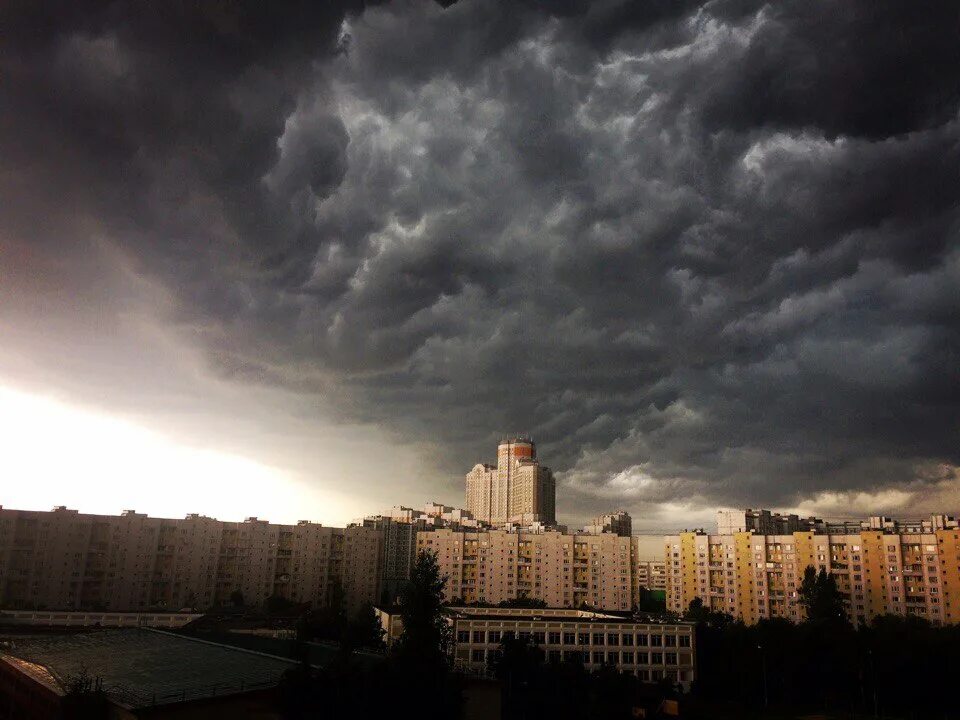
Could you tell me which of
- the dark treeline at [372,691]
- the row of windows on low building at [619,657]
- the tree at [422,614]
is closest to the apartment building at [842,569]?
the row of windows on low building at [619,657]

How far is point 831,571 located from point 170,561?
102m

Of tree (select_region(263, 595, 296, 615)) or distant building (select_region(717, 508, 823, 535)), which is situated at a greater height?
distant building (select_region(717, 508, 823, 535))

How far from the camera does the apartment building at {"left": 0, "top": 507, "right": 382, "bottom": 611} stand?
3920 inches

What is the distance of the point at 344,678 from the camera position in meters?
34.8

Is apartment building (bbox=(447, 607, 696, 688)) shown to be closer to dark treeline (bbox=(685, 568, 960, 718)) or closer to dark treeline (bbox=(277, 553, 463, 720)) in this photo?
dark treeline (bbox=(685, 568, 960, 718))

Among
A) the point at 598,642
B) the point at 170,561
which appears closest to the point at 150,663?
the point at 598,642

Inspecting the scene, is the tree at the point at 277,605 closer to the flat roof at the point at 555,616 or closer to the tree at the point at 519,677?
the flat roof at the point at 555,616

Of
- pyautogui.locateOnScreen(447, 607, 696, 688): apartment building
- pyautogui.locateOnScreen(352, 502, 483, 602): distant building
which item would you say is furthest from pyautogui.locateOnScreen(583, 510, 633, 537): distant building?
pyautogui.locateOnScreen(447, 607, 696, 688): apartment building

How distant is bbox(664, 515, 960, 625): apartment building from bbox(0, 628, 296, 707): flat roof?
75.5 meters

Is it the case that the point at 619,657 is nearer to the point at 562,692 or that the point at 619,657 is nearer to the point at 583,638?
the point at 583,638

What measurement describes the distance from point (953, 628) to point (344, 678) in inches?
2832

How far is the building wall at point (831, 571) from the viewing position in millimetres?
100438

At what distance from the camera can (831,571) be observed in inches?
4178

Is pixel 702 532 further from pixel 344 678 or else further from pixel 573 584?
pixel 344 678
